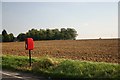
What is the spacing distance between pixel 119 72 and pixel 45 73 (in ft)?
9.19

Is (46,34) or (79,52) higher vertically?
(46,34)

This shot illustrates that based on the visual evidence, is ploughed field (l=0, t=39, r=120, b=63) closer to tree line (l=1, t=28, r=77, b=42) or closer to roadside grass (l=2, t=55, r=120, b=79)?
roadside grass (l=2, t=55, r=120, b=79)

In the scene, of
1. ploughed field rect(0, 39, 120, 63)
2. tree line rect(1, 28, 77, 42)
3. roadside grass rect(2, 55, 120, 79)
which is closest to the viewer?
roadside grass rect(2, 55, 120, 79)

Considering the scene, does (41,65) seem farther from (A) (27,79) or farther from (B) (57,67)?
(A) (27,79)

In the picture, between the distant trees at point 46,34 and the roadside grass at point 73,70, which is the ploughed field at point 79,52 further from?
the distant trees at point 46,34

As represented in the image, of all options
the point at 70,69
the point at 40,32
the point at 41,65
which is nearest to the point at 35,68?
the point at 41,65

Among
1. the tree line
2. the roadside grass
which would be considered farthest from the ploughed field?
the tree line

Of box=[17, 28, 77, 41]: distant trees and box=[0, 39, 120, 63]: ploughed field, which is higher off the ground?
box=[17, 28, 77, 41]: distant trees

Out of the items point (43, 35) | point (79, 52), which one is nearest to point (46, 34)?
point (43, 35)

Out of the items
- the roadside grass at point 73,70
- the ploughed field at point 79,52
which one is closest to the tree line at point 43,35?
the ploughed field at point 79,52

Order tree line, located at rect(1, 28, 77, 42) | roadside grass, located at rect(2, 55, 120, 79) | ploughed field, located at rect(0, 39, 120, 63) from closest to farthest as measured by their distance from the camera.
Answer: roadside grass, located at rect(2, 55, 120, 79) < ploughed field, located at rect(0, 39, 120, 63) < tree line, located at rect(1, 28, 77, 42)

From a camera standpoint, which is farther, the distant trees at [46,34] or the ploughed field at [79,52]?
the distant trees at [46,34]

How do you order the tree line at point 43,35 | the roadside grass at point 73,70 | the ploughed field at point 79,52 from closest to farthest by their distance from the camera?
1. the roadside grass at point 73,70
2. the ploughed field at point 79,52
3. the tree line at point 43,35

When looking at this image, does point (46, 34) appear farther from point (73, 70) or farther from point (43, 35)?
point (73, 70)
